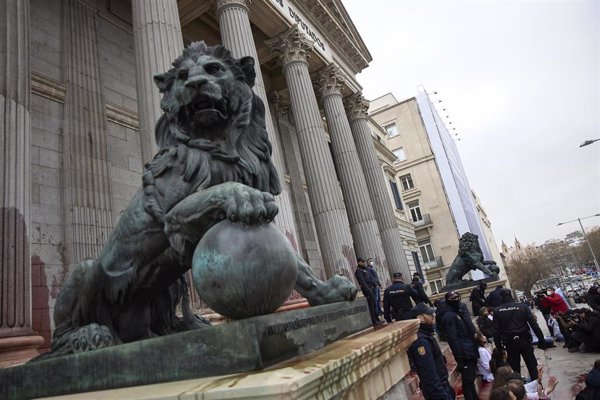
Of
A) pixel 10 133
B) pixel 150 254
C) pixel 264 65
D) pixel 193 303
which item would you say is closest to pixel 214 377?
pixel 150 254

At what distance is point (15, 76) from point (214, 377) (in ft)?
21.0

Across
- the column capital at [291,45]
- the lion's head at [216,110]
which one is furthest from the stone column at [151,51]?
the column capital at [291,45]

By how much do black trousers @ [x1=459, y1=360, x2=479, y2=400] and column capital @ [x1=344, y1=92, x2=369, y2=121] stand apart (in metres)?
15.4

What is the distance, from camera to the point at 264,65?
706 inches

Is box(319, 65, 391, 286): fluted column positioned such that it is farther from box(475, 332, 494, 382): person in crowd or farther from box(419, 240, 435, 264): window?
box(419, 240, 435, 264): window

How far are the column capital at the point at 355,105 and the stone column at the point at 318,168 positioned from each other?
5.68 meters

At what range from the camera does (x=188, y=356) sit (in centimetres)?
157

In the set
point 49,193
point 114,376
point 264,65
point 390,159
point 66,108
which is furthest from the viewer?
point 390,159

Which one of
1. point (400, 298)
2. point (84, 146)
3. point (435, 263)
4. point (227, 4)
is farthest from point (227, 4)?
point (435, 263)

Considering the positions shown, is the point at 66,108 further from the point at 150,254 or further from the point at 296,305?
the point at 150,254

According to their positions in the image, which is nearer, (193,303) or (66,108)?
(193,303)

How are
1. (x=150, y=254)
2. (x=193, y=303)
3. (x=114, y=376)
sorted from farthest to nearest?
(x=193, y=303) < (x=150, y=254) < (x=114, y=376)

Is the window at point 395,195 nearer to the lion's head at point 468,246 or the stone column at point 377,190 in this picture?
the stone column at point 377,190

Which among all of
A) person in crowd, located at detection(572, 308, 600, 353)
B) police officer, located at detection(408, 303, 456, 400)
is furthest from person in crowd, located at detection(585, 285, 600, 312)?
police officer, located at detection(408, 303, 456, 400)
